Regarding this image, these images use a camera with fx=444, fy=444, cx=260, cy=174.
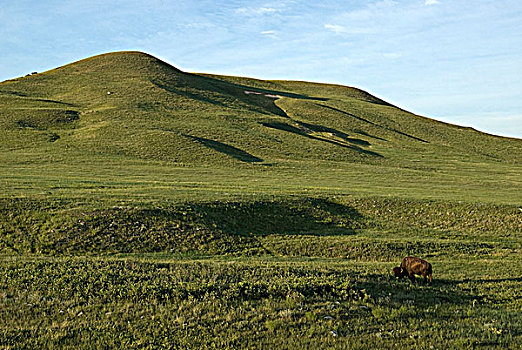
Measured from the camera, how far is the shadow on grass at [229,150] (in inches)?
2670

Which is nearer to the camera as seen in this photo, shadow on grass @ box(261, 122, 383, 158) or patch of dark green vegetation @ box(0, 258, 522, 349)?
patch of dark green vegetation @ box(0, 258, 522, 349)

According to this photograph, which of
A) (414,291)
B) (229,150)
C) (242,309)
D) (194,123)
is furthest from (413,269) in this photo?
(194,123)

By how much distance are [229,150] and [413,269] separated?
5452cm

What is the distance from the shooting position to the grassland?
1302cm

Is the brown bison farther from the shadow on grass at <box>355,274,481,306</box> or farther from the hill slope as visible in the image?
the hill slope

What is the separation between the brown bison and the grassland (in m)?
0.65

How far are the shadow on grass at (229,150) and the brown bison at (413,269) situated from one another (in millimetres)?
47872

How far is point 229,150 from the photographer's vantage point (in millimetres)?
71625

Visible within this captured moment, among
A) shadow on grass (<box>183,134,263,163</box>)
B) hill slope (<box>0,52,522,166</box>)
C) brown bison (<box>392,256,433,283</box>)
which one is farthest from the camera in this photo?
hill slope (<box>0,52,522,166</box>)

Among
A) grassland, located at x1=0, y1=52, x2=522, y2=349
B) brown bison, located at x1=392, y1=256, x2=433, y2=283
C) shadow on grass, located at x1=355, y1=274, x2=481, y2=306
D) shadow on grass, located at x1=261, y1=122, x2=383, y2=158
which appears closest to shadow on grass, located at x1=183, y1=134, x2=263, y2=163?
grassland, located at x1=0, y1=52, x2=522, y2=349

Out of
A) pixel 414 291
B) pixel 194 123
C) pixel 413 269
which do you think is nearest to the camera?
pixel 414 291

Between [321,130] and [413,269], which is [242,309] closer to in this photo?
[413,269]

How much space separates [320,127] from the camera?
4085 inches

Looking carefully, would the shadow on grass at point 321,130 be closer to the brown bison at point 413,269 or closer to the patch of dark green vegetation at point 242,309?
the brown bison at point 413,269
